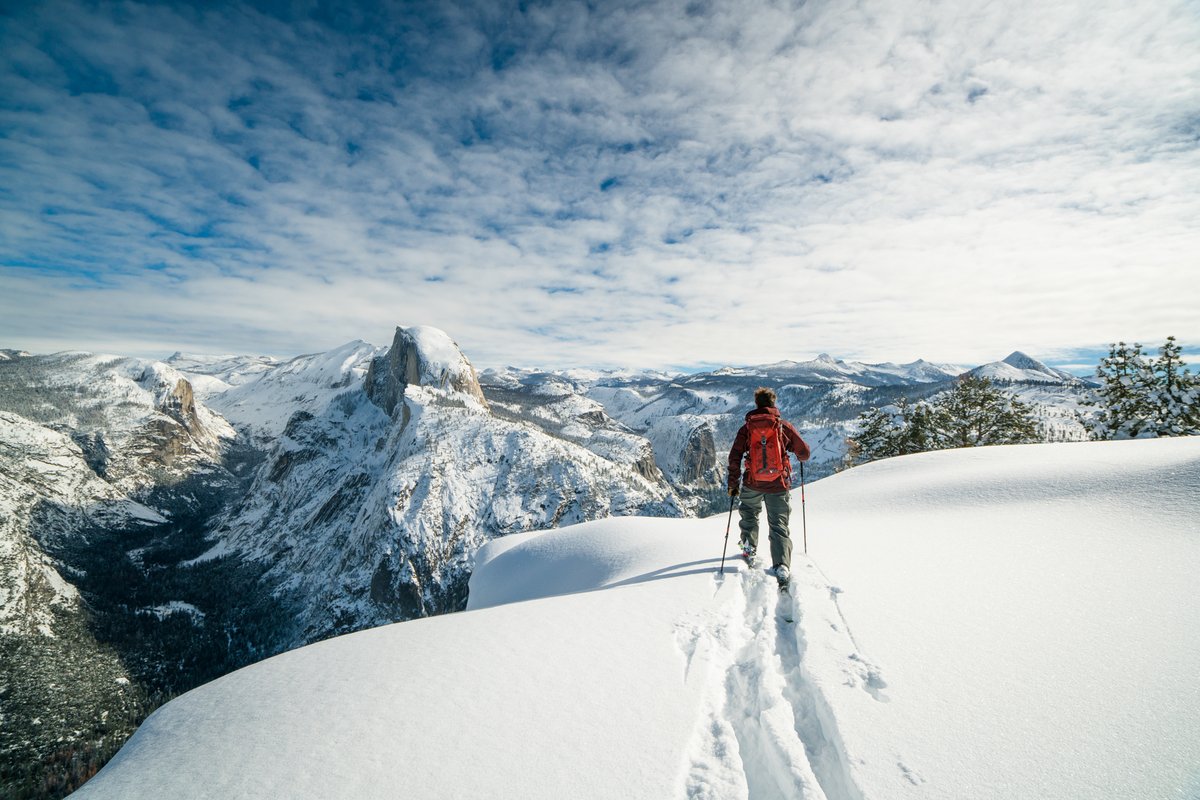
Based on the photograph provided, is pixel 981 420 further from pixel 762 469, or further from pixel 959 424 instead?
pixel 762 469

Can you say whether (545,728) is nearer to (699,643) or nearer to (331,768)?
(331,768)

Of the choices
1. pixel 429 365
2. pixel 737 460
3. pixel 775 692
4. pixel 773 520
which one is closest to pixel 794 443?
pixel 737 460

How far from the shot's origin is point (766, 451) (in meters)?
9.05

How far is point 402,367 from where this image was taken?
637ft

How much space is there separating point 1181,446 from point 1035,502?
4.55m

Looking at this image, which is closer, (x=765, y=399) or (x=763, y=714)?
(x=763, y=714)

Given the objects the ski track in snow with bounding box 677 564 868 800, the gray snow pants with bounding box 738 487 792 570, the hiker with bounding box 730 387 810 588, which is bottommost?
the ski track in snow with bounding box 677 564 868 800

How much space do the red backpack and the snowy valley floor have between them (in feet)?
5.92

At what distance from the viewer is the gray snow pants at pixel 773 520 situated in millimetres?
8125

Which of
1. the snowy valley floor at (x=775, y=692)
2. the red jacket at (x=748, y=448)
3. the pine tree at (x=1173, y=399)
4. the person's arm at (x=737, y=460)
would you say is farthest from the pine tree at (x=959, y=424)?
the person's arm at (x=737, y=460)

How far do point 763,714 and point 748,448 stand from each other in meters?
5.74

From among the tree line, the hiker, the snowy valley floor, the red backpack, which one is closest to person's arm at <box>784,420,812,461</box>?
the hiker

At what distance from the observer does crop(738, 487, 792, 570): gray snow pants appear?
8125mm

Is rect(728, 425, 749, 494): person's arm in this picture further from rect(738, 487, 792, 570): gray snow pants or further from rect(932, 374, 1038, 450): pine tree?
rect(932, 374, 1038, 450): pine tree
